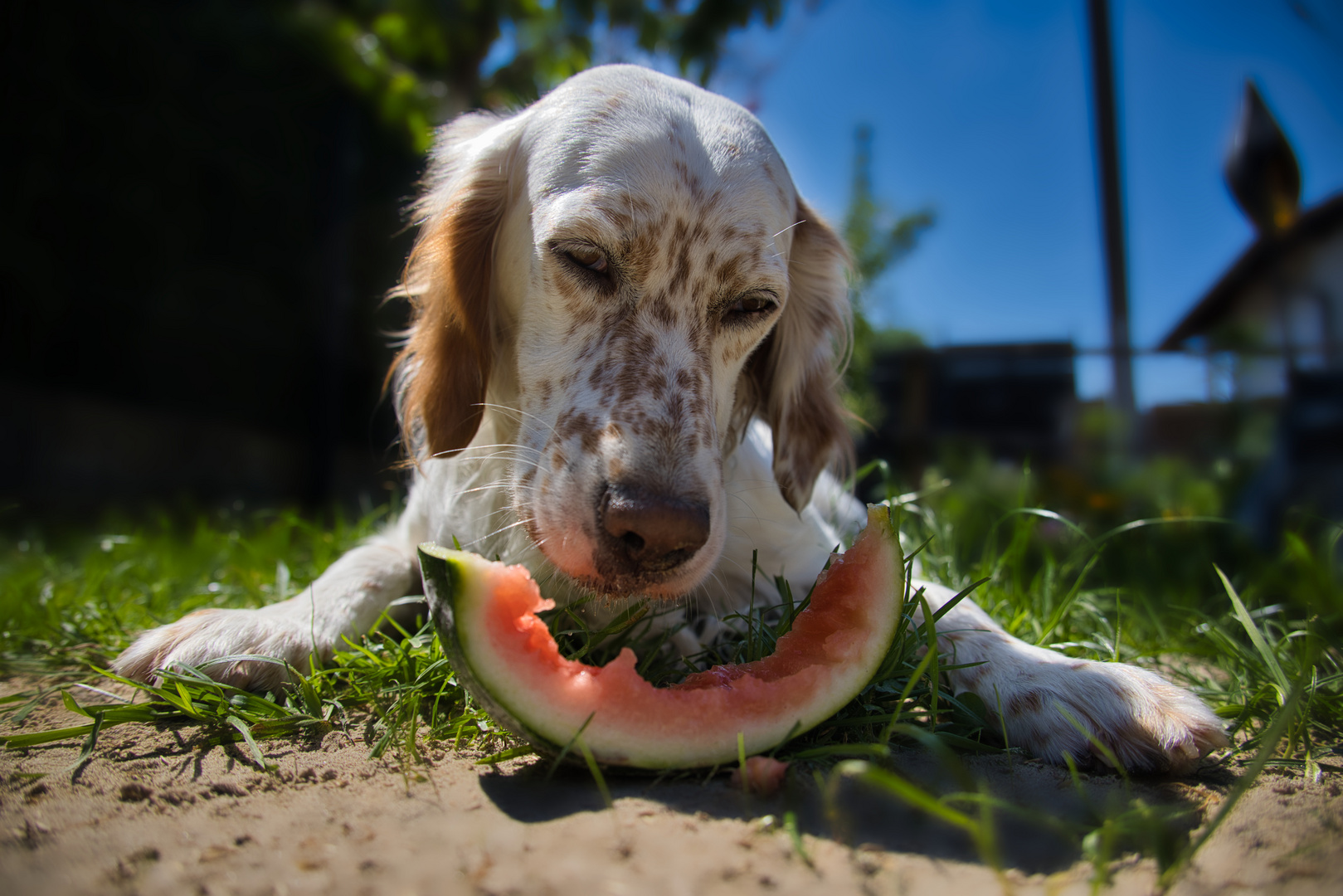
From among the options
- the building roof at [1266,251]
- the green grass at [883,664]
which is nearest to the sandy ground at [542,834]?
the green grass at [883,664]

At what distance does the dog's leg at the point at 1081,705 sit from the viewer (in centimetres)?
138

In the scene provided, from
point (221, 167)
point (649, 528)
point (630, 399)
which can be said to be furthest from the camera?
point (221, 167)

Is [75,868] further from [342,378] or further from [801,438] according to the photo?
[342,378]

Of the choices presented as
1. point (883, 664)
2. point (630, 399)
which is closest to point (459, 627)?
point (630, 399)

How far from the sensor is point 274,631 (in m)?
1.83

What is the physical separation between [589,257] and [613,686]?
115cm

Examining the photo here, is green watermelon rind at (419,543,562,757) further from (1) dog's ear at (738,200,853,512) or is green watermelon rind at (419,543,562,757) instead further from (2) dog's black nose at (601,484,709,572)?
(1) dog's ear at (738,200,853,512)

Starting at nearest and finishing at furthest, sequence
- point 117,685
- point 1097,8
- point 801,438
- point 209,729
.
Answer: point 209,729
point 117,685
point 801,438
point 1097,8

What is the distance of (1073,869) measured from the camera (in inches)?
38.0

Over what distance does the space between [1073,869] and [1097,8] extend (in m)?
7.64

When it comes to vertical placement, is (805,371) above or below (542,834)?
above

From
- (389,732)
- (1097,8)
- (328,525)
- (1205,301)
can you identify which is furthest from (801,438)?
(1205,301)

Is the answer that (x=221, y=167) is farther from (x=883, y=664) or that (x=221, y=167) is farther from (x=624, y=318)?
(x=883, y=664)

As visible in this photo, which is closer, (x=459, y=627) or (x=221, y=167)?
(x=459, y=627)
